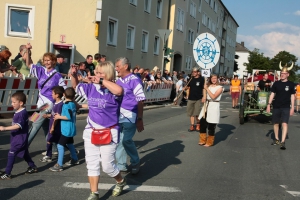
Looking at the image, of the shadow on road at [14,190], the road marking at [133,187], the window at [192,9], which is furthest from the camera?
the window at [192,9]

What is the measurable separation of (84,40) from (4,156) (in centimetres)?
1404

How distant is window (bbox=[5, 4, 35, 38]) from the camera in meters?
19.0

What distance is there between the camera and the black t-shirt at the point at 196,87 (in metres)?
11.0

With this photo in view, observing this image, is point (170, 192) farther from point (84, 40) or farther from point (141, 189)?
point (84, 40)

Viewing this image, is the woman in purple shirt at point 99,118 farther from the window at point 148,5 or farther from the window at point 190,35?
the window at point 190,35

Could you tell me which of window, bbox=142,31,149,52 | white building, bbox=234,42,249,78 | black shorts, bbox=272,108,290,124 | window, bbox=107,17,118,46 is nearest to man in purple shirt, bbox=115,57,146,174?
black shorts, bbox=272,108,290,124

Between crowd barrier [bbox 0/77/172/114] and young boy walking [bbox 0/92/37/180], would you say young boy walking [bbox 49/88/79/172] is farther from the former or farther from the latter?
crowd barrier [bbox 0/77/172/114]

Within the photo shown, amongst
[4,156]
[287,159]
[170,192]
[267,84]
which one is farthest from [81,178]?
[267,84]

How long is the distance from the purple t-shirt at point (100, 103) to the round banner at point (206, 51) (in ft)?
19.2

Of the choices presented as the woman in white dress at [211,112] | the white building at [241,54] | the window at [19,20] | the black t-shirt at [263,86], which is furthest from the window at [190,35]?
the white building at [241,54]

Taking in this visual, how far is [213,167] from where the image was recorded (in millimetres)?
6730

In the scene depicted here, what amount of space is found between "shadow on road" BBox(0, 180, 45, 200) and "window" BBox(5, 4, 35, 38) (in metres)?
15.2

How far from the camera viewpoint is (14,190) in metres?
4.87

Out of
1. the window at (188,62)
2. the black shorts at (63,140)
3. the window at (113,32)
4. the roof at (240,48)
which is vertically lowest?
the black shorts at (63,140)
